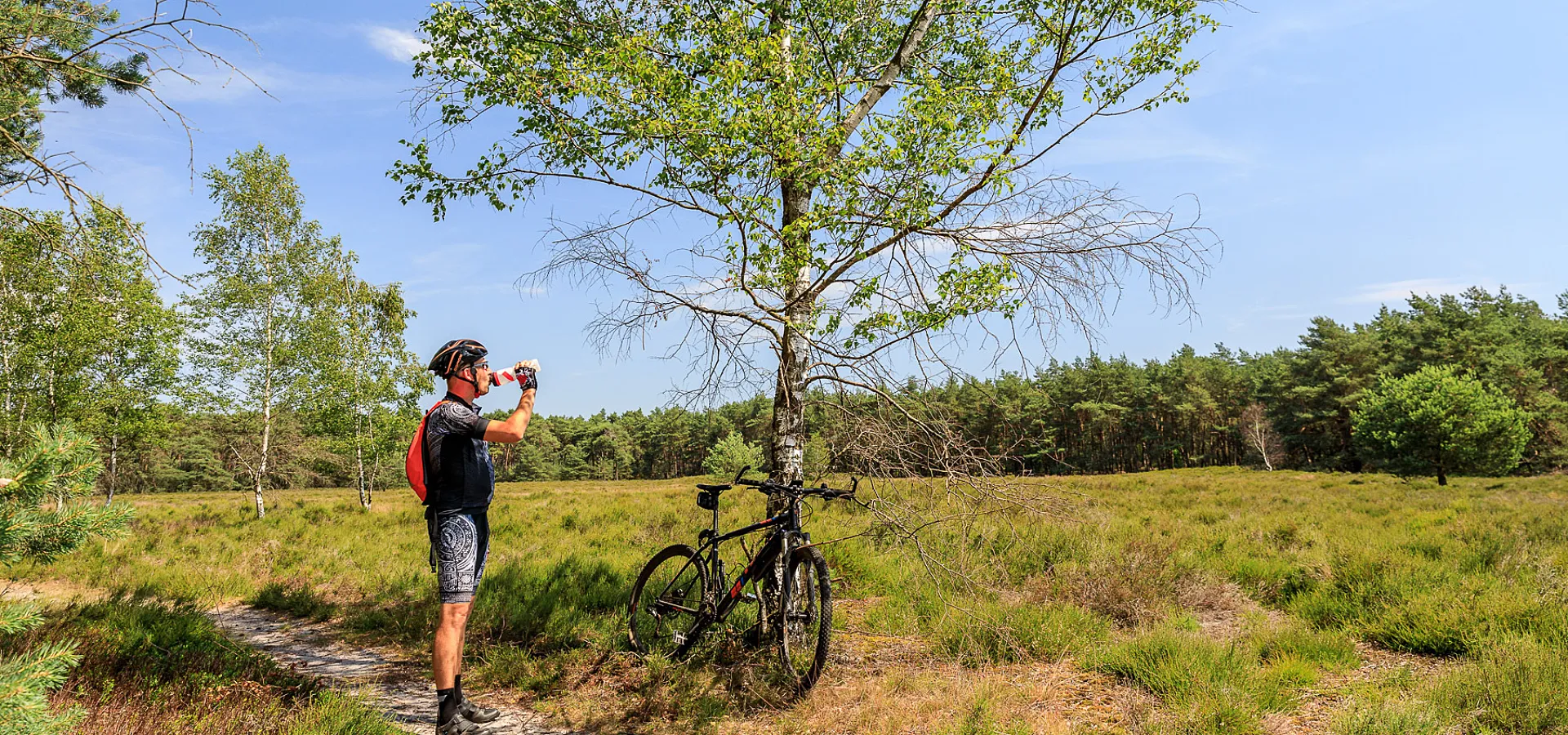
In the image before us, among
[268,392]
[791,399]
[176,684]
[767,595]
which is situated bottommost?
[176,684]

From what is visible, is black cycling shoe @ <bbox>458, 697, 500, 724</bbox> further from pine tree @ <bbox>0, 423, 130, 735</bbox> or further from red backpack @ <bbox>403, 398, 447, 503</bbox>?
pine tree @ <bbox>0, 423, 130, 735</bbox>

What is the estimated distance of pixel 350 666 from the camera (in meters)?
5.70

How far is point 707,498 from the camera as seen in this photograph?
5.28 meters

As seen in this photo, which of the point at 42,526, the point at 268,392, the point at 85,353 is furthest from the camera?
the point at 268,392

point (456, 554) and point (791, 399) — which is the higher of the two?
point (791, 399)

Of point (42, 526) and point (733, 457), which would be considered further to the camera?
point (733, 457)

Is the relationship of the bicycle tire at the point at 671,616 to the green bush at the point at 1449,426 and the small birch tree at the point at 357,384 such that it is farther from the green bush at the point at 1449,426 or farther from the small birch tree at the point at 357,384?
the green bush at the point at 1449,426

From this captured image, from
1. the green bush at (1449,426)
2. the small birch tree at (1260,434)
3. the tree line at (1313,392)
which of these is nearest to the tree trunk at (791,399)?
the tree line at (1313,392)

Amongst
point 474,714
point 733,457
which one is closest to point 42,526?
point 474,714

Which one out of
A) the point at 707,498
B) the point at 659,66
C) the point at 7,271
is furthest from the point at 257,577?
the point at 7,271

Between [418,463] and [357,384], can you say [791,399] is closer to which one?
[418,463]

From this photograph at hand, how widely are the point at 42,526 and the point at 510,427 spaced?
1.98 m

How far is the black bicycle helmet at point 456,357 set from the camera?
173 inches

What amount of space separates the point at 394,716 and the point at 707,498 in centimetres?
254
